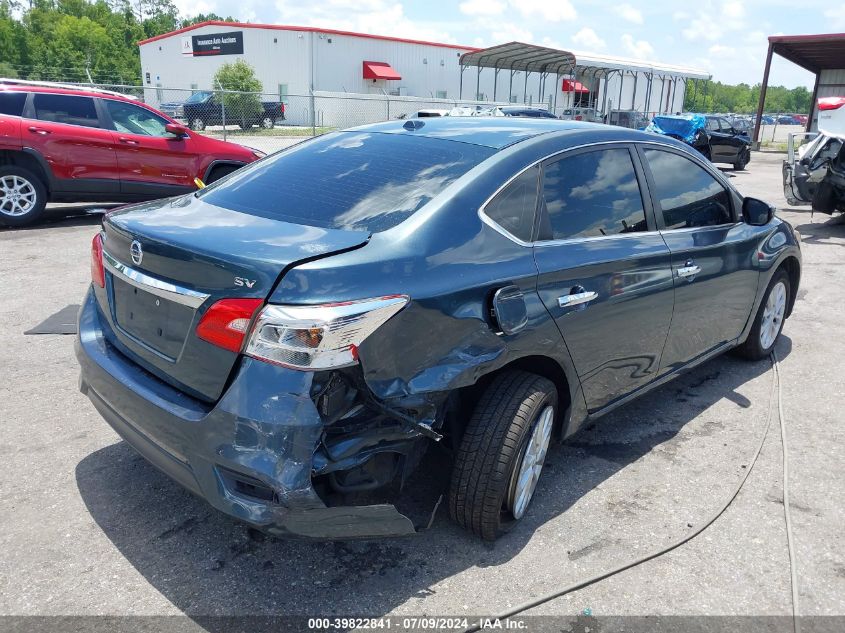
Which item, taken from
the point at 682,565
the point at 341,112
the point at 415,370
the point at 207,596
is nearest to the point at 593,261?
the point at 415,370

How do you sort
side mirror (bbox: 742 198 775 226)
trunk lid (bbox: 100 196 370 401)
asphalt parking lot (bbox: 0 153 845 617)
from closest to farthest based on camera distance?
trunk lid (bbox: 100 196 370 401) < asphalt parking lot (bbox: 0 153 845 617) < side mirror (bbox: 742 198 775 226)

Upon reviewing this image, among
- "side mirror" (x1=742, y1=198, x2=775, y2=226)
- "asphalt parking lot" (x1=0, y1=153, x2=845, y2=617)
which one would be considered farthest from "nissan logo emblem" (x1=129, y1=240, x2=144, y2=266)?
"side mirror" (x1=742, y1=198, x2=775, y2=226)

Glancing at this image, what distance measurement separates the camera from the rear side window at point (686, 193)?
3.80 meters

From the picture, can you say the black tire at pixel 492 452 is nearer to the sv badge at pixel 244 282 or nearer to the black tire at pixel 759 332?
the sv badge at pixel 244 282

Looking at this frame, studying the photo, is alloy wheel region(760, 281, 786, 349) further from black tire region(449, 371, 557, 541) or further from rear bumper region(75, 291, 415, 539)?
rear bumper region(75, 291, 415, 539)

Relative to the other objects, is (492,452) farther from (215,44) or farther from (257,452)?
(215,44)

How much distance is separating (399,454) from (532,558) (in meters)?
0.79

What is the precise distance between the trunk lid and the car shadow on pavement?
65cm

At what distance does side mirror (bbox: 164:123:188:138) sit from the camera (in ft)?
31.9

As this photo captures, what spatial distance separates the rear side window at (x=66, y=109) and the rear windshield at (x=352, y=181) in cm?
711

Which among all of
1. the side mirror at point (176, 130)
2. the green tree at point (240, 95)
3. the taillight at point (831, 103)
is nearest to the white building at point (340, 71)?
the green tree at point (240, 95)

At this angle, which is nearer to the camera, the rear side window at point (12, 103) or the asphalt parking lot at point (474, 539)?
the asphalt parking lot at point (474, 539)

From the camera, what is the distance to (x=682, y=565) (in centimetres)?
285

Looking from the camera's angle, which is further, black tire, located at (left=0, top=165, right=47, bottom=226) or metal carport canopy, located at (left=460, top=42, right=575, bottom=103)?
metal carport canopy, located at (left=460, top=42, right=575, bottom=103)
